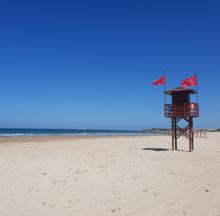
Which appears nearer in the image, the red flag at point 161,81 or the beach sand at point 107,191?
the beach sand at point 107,191

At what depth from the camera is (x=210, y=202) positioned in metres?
7.96

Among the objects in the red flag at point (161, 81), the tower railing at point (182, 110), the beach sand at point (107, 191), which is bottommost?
the beach sand at point (107, 191)

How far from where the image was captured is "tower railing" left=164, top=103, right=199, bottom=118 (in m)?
24.0

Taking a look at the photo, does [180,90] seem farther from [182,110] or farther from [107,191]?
[107,191]

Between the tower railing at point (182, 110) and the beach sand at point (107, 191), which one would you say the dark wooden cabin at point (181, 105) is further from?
the beach sand at point (107, 191)

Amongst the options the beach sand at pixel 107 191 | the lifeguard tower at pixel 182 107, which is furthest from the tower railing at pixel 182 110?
the beach sand at pixel 107 191

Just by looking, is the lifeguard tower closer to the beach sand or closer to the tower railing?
the tower railing

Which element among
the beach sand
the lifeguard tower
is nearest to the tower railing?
the lifeguard tower

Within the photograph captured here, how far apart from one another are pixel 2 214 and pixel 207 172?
8.97 metres

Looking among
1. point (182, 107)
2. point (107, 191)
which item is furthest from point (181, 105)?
point (107, 191)

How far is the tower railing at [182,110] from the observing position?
24016 millimetres

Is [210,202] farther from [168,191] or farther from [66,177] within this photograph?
[66,177]

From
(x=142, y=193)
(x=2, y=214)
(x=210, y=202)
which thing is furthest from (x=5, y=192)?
(x=210, y=202)

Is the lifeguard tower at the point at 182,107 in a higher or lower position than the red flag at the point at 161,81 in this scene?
lower
